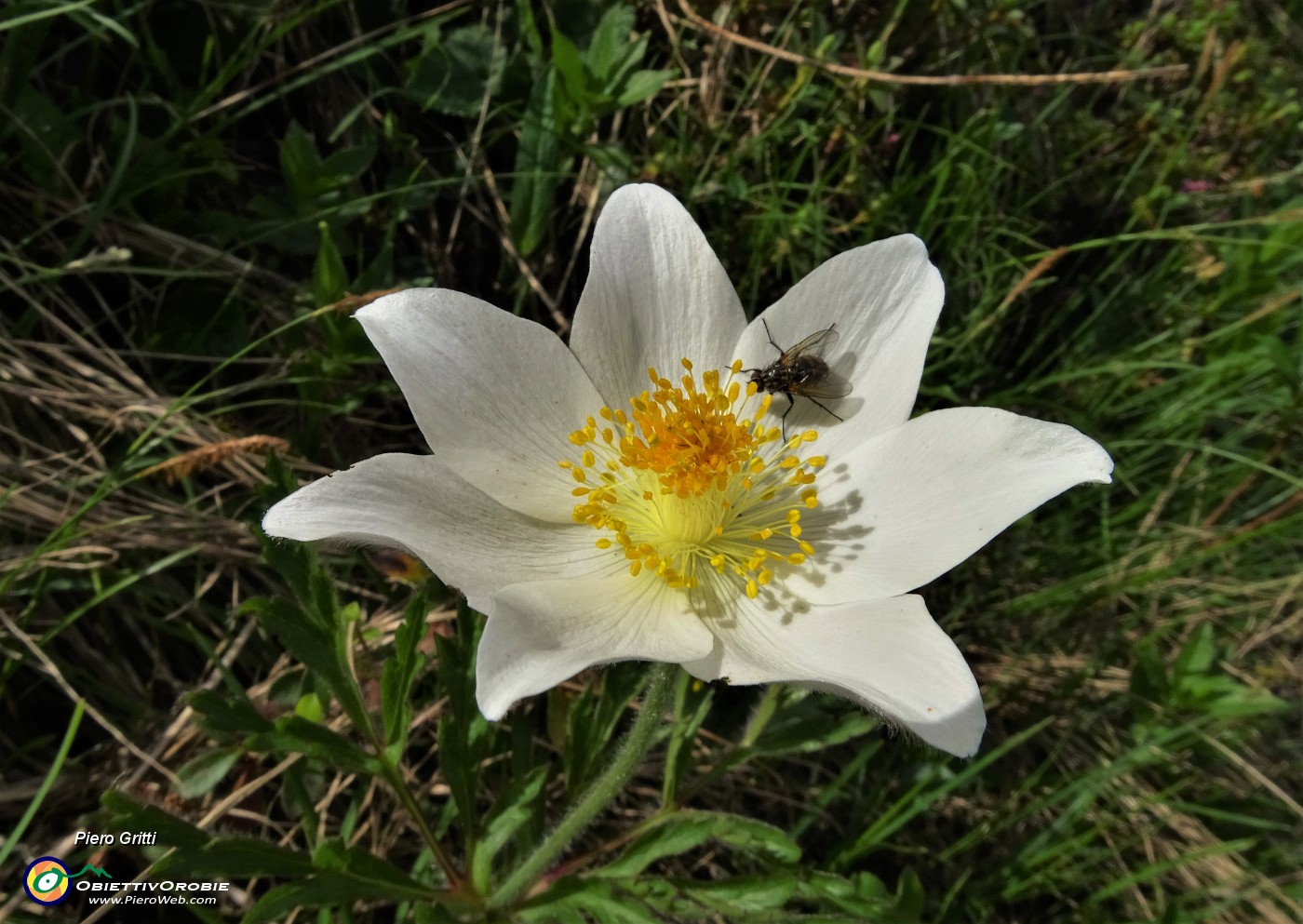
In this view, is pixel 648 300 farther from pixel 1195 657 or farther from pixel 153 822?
pixel 1195 657

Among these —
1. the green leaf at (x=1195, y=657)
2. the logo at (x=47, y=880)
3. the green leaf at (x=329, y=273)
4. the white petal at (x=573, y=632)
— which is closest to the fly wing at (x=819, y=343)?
the white petal at (x=573, y=632)

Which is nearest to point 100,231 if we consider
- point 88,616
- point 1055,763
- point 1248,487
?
point 88,616

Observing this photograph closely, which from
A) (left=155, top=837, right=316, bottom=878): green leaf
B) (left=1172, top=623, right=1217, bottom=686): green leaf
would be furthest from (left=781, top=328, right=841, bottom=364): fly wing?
(left=1172, top=623, right=1217, bottom=686): green leaf

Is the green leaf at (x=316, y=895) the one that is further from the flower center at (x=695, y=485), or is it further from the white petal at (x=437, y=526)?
the flower center at (x=695, y=485)

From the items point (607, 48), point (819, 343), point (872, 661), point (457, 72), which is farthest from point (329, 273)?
point (872, 661)

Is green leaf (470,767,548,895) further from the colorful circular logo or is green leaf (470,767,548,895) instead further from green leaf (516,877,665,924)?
A: the colorful circular logo

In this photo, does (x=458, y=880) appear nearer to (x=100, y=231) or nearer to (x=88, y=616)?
(x=88, y=616)
